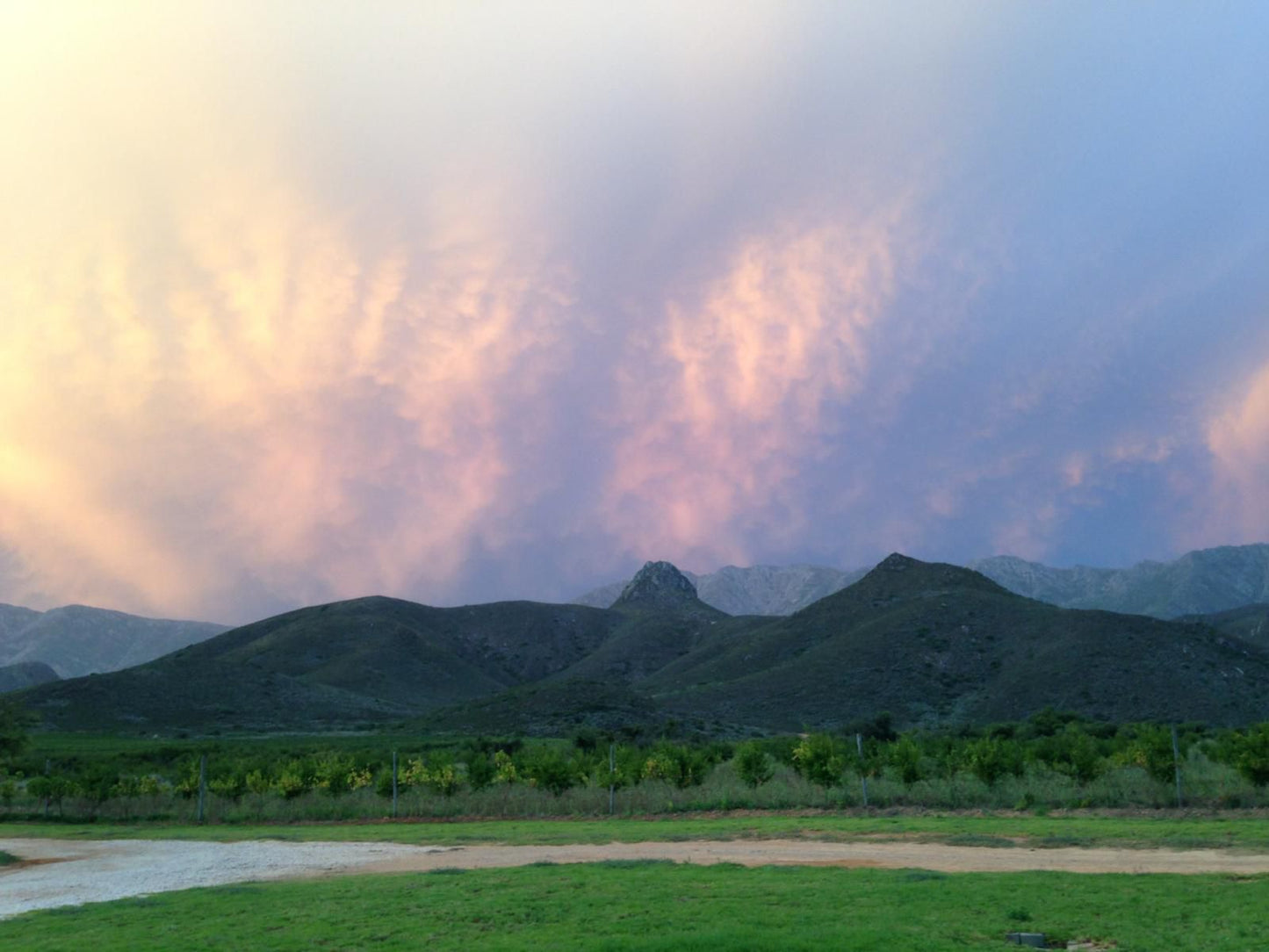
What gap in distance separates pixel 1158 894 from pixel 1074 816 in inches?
487

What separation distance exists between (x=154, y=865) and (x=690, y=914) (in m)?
16.5

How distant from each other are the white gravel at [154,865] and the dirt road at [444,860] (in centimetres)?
3

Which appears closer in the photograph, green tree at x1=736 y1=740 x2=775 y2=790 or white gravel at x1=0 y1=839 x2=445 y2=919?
white gravel at x1=0 y1=839 x2=445 y2=919

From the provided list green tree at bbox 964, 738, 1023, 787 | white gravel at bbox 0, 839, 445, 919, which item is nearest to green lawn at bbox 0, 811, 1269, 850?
white gravel at bbox 0, 839, 445, 919

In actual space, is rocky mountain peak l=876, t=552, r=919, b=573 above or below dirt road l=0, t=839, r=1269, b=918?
above

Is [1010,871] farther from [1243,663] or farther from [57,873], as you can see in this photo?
[1243,663]

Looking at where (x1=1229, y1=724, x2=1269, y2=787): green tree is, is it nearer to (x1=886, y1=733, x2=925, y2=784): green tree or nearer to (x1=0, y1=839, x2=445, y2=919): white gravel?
(x1=886, y1=733, x2=925, y2=784): green tree

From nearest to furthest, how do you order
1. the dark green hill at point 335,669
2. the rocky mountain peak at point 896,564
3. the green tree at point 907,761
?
the green tree at point 907,761
the dark green hill at point 335,669
the rocky mountain peak at point 896,564

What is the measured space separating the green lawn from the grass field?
5924 millimetres

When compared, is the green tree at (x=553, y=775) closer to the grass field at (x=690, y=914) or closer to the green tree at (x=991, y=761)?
the green tree at (x=991, y=761)

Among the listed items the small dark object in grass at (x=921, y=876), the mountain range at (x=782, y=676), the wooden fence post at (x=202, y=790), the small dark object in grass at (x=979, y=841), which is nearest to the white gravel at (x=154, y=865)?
the wooden fence post at (x=202, y=790)

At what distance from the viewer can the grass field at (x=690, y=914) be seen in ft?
38.4

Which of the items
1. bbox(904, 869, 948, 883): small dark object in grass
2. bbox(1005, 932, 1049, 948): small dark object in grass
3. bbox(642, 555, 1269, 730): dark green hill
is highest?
bbox(642, 555, 1269, 730): dark green hill

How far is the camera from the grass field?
11.7m
